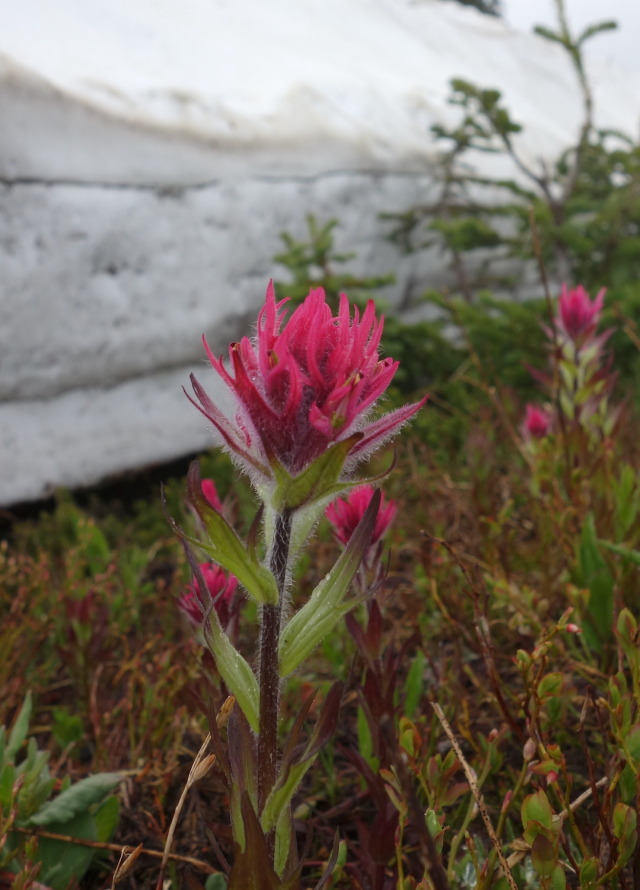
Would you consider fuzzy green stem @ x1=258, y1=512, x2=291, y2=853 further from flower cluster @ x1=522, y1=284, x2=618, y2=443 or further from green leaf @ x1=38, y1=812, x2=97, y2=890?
flower cluster @ x1=522, y1=284, x2=618, y2=443

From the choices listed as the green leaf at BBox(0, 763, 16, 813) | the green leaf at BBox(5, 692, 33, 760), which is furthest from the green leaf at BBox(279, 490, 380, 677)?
the green leaf at BBox(5, 692, 33, 760)

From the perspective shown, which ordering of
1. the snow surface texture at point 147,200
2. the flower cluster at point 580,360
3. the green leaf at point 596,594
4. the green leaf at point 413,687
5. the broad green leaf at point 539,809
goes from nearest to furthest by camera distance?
1. the broad green leaf at point 539,809
2. the green leaf at point 413,687
3. the green leaf at point 596,594
4. the flower cluster at point 580,360
5. the snow surface texture at point 147,200

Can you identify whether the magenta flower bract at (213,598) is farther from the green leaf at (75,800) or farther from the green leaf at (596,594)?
the green leaf at (596,594)

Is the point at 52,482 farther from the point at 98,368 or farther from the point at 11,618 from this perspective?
the point at 11,618

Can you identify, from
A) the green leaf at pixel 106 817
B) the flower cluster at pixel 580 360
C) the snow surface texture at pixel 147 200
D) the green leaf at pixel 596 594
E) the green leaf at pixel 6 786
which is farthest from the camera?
the snow surface texture at pixel 147 200

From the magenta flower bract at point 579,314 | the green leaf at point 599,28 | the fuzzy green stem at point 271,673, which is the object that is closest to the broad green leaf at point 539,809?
the fuzzy green stem at point 271,673

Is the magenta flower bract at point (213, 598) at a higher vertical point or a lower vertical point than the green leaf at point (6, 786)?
higher
